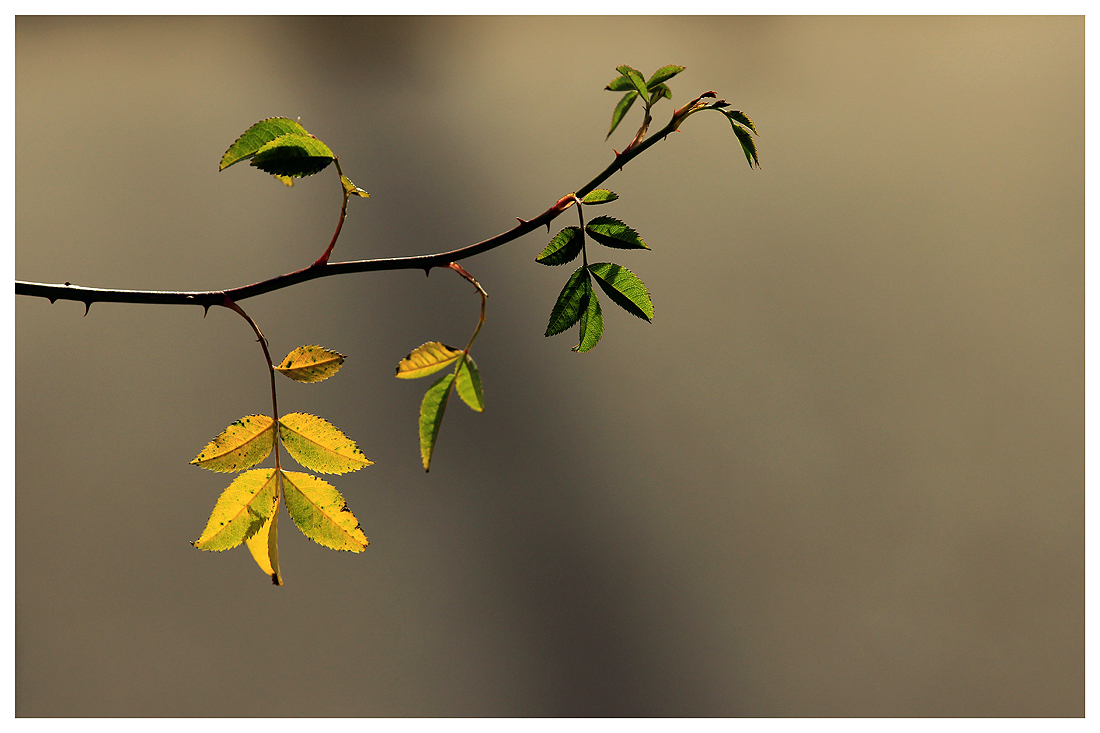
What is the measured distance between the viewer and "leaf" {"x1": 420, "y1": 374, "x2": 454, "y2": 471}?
0.15 meters

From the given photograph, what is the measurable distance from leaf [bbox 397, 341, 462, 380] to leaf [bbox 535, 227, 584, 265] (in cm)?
5

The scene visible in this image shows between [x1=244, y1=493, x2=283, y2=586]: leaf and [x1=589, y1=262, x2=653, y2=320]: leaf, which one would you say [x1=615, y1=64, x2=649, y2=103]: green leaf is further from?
[x1=244, y1=493, x2=283, y2=586]: leaf

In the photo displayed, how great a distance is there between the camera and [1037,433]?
0.74 meters

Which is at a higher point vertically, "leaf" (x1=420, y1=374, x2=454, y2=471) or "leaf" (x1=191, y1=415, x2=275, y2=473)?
"leaf" (x1=420, y1=374, x2=454, y2=471)

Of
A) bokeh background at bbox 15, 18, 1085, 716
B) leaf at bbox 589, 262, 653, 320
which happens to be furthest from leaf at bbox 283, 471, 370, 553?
bokeh background at bbox 15, 18, 1085, 716

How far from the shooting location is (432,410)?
0.15 m

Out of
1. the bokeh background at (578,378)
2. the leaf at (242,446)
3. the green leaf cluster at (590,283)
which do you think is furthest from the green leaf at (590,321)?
the bokeh background at (578,378)

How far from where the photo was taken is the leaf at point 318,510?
0.18 metres

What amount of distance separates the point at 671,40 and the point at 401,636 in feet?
2.66

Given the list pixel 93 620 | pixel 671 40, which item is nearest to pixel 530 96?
pixel 671 40

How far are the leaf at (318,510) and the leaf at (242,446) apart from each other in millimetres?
13

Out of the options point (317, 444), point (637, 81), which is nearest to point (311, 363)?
point (317, 444)

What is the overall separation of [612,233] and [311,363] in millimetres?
104
